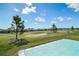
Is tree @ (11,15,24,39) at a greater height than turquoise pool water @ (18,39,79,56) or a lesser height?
greater

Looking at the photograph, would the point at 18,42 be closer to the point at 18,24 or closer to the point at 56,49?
the point at 18,24

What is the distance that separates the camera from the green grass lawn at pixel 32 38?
1.93 m

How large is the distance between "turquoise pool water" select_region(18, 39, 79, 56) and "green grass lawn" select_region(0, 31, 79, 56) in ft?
0.13

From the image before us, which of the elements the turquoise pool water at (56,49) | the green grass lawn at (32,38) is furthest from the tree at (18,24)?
the turquoise pool water at (56,49)

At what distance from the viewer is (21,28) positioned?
1944mm

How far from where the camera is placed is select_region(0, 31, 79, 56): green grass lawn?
1926 millimetres

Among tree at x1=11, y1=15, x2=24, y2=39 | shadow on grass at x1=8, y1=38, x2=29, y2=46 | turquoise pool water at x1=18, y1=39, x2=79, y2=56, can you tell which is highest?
tree at x1=11, y1=15, x2=24, y2=39

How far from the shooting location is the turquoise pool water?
1.89m

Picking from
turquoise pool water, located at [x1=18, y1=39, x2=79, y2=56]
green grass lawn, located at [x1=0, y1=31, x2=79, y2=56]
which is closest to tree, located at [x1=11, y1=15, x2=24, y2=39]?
green grass lawn, located at [x1=0, y1=31, x2=79, y2=56]

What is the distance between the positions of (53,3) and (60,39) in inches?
13.7

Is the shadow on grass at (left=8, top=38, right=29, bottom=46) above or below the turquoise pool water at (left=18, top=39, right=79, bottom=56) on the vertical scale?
above

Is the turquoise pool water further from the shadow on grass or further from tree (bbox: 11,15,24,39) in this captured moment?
tree (bbox: 11,15,24,39)

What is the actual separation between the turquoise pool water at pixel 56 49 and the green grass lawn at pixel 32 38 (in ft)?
0.13

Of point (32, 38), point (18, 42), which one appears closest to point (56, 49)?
point (32, 38)
